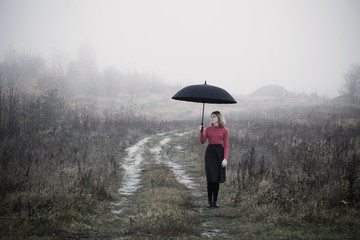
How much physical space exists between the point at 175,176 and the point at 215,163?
175 inches

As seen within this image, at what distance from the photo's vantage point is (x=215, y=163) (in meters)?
6.44

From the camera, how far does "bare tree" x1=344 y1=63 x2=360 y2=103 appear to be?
145ft

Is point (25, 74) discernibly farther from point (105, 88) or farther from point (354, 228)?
point (354, 228)

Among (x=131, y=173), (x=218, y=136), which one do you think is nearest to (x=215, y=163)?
(x=218, y=136)

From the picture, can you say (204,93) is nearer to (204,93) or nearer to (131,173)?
(204,93)

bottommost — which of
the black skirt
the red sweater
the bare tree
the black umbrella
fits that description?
the black skirt

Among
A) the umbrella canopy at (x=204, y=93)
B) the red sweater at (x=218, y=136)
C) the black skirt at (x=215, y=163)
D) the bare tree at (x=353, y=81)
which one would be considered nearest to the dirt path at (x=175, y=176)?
the black skirt at (x=215, y=163)

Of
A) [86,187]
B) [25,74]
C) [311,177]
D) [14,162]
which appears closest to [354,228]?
[311,177]

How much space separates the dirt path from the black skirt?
81cm

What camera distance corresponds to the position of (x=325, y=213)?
190 inches

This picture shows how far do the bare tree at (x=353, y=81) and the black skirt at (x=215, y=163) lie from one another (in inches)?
1877

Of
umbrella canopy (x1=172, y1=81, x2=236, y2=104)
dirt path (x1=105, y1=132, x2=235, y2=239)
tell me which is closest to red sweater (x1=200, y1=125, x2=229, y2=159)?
umbrella canopy (x1=172, y1=81, x2=236, y2=104)

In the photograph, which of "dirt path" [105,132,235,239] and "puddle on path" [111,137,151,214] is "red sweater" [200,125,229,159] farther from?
"puddle on path" [111,137,151,214]

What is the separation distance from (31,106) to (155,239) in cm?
1734
